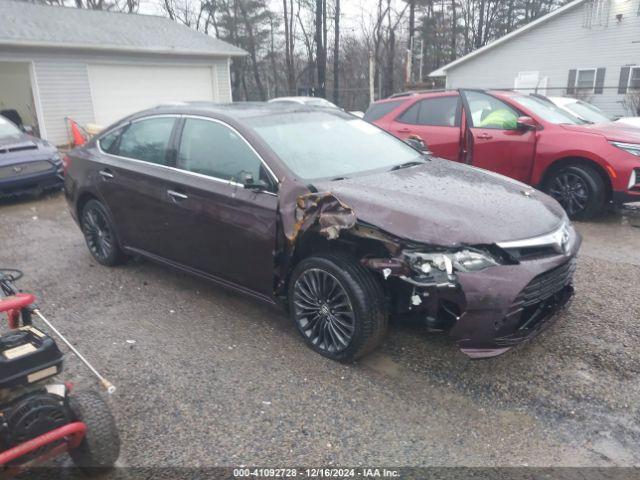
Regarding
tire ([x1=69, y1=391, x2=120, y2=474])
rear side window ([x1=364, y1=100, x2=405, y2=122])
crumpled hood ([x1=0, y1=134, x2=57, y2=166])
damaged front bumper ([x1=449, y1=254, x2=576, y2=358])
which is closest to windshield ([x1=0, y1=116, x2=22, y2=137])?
crumpled hood ([x1=0, y1=134, x2=57, y2=166])

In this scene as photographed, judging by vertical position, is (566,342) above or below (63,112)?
below

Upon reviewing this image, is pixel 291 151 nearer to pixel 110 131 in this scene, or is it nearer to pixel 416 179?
pixel 416 179

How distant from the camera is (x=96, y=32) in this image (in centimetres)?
1619

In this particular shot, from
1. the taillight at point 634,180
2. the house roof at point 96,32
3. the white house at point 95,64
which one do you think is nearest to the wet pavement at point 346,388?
the taillight at point 634,180

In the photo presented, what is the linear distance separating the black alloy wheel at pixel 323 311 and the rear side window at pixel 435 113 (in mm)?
4631

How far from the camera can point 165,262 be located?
439 cm

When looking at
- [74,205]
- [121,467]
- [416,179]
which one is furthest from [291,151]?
[74,205]

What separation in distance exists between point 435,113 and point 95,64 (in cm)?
1250

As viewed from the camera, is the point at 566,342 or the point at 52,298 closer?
the point at 566,342

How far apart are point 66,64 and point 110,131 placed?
12115 millimetres

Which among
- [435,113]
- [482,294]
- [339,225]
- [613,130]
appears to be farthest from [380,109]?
[482,294]

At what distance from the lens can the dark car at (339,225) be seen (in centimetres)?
286

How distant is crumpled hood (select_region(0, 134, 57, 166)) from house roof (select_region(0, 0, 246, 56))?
664 centimetres

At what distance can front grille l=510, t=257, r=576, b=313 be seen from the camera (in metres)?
2.82
